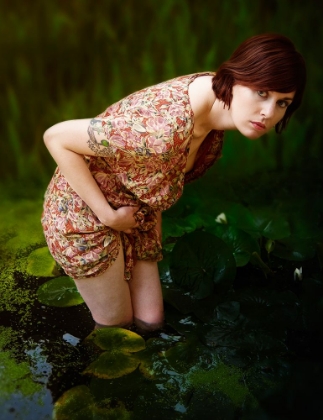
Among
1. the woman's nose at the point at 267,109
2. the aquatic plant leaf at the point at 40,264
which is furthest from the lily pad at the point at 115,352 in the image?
the woman's nose at the point at 267,109

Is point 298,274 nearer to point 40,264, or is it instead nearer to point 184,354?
point 184,354

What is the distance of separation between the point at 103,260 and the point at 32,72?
4.17ft

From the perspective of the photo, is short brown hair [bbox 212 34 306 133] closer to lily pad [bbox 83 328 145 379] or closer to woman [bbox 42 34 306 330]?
woman [bbox 42 34 306 330]

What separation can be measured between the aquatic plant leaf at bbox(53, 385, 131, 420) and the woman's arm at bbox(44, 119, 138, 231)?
1.29ft

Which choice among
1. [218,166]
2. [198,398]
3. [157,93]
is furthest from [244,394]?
[218,166]

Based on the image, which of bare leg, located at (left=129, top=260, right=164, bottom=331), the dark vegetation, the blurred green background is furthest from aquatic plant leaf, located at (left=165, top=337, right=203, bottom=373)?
the blurred green background

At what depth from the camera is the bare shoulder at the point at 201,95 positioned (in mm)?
1183

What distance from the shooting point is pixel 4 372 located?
1329mm

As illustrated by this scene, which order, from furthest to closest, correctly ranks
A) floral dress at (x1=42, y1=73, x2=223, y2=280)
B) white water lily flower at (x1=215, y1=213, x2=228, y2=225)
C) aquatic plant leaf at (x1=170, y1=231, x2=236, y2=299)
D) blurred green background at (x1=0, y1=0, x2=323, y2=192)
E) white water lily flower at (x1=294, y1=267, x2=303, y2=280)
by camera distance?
blurred green background at (x1=0, y1=0, x2=323, y2=192), white water lily flower at (x1=215, y1=213, x2=228, y2=225), white water lily flower at (x1=294, y1=267, x2=303, y2=280), aquatic plant leaf at (x1=170, y1=231, x2=236, y2=299), floral dress at (x1=42, y1=73, x2=223, y2=280)

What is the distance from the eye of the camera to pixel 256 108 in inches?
47.3

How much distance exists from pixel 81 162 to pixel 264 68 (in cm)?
43

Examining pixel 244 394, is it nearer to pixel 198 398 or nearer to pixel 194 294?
pixel 198 398

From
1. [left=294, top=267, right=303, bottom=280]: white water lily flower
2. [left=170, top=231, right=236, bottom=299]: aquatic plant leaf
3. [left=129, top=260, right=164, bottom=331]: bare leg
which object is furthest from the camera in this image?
[left=294, top=267, right=303, bottom=280]: white water lily flower

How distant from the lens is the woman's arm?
116cm
